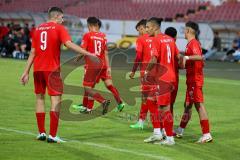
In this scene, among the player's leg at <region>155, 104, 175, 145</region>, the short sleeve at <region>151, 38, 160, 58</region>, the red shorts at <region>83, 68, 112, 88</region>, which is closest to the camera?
the short sleeve at <region>151, 38, 160, 58</region>

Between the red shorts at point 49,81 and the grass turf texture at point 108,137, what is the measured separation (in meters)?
0.85

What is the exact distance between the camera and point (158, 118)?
1081cm

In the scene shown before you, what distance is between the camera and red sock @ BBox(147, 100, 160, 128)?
35.4 feet

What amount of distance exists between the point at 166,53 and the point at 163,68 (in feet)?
Answer: 0.86

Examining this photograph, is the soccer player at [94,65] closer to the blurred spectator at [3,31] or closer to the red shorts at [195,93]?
the red shorts at [195,93]

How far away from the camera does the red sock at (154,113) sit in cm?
1080

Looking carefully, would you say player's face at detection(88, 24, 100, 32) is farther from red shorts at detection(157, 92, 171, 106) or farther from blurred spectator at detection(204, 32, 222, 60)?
blurred spectator at detection(204, 32, 222, 60)

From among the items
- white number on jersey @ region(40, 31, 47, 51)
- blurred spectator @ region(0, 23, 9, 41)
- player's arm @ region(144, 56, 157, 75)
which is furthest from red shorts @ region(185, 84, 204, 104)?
blurred spectator @ region(0, 23, 9, 41)

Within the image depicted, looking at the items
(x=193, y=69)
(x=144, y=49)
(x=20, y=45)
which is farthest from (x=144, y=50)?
(x=20, y=45)

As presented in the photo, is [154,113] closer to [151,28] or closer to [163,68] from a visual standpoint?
[163,68]

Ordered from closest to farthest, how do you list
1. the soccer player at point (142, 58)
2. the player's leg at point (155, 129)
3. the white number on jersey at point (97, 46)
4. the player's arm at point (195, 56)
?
the player's arm at point (195, 56)
the player's leg at point (155, 129)
the soccer player at point (142, 58)
the white number on jersey at point (97, 46)

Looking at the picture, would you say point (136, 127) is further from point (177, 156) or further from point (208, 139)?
point (177, 156)

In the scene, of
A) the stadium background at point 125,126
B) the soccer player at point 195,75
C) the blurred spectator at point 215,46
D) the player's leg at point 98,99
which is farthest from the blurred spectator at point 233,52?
the soccer player at point 195,75

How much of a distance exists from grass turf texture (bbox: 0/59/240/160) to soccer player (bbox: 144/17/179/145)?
1.03ft
